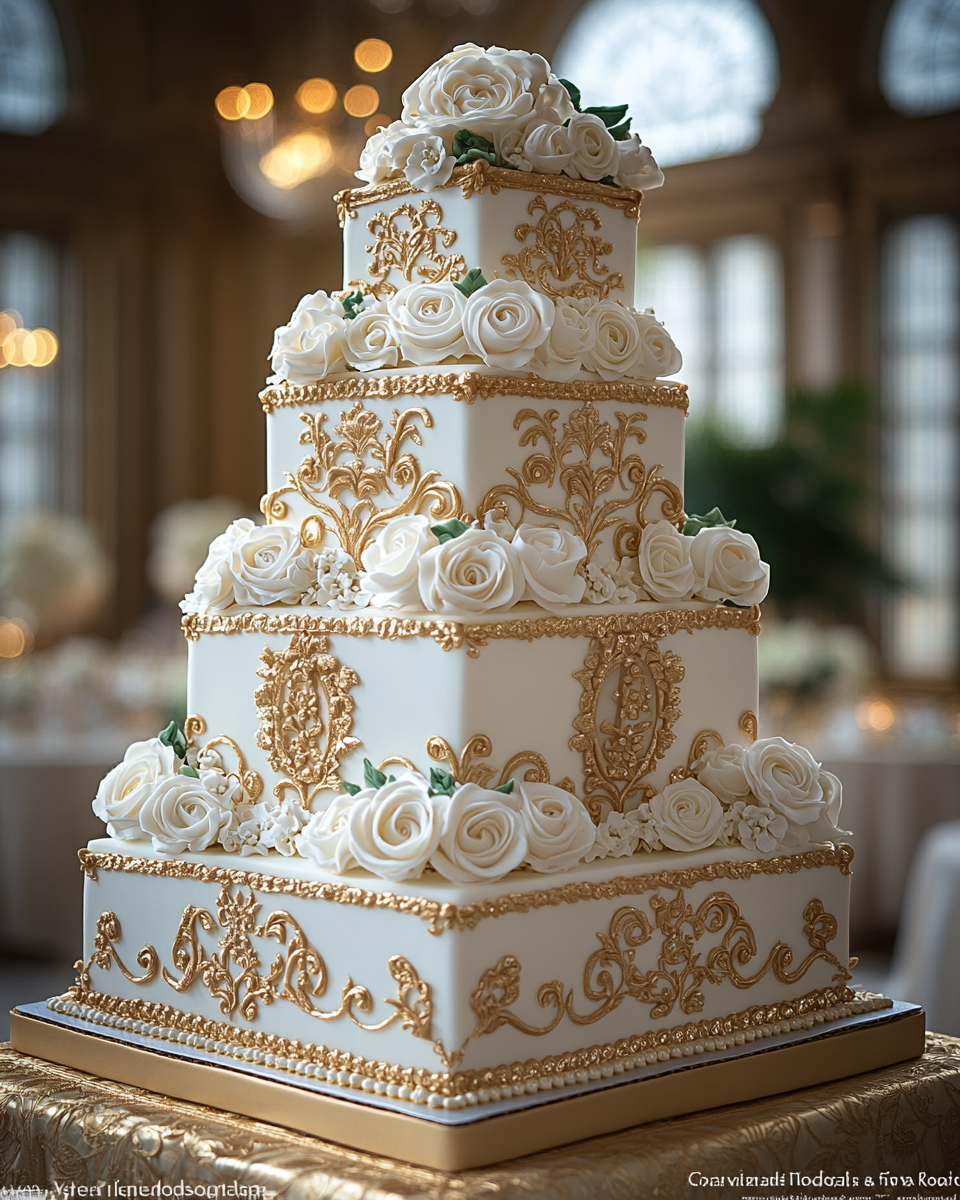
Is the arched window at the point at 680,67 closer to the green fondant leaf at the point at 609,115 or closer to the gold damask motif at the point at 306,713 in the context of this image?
the green fondant leaf at the point at 609,115

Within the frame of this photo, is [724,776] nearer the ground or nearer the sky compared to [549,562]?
nearer the ground

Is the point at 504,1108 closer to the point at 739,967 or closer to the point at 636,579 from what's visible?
the point at 739,967

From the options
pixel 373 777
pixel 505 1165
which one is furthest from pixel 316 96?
pixel 505 1165

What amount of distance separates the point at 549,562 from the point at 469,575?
16 cm

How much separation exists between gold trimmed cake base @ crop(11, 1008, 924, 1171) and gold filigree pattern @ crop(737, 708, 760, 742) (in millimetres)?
595

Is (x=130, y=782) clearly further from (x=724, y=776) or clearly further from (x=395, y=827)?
(x=724, y=776)

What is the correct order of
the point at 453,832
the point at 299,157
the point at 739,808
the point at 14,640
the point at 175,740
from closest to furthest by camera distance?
the point at 453,832
the point at 739,808
the point at 175,740
the point at 299,157
the point at 14,640

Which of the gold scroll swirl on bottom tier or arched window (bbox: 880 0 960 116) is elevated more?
arched window (bbox: 880 0 960 116)

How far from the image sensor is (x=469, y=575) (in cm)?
259

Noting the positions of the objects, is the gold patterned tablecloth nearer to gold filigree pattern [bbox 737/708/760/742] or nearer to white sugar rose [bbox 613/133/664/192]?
gold filigree pattern [bbox 737/708/760/742]

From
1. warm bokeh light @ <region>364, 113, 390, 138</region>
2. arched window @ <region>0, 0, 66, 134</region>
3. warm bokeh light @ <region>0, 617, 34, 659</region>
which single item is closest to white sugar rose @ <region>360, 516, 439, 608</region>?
warm bokeh light @ <region>364, 113, 390, 138</region>

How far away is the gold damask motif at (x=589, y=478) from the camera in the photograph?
2771 mm

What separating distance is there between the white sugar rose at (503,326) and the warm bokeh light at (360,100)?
4.29 metres

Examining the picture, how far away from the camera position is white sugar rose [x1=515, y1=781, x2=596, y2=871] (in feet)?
Result: 8.28
